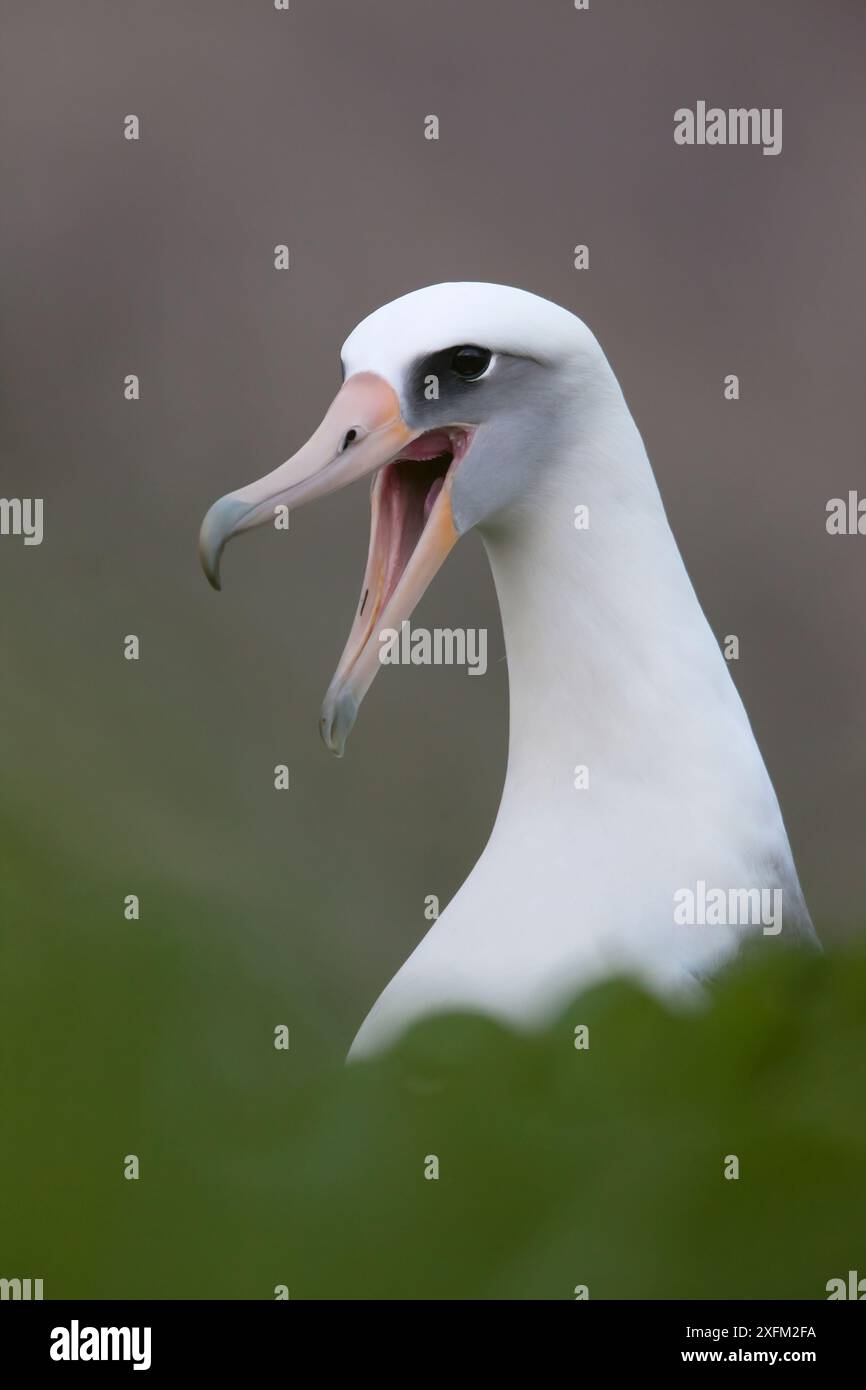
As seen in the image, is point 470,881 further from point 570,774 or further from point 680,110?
Result: point 680,110

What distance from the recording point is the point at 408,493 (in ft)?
5.23

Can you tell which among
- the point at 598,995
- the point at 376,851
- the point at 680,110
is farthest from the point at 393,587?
the point at 680,110

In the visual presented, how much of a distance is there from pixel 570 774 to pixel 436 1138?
1278 mm

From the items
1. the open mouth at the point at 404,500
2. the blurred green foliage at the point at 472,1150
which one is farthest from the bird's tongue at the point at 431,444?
the blurred green foliage at the point at 472,1150

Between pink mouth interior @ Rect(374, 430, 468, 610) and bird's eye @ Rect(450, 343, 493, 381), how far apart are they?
0.20 ft

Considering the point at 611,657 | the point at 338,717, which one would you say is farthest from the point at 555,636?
the point at 338,717

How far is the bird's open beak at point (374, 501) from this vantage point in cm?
130

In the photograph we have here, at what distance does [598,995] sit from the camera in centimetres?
25

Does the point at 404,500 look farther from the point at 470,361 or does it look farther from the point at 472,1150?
the point at 472,1150

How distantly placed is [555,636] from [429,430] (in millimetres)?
226

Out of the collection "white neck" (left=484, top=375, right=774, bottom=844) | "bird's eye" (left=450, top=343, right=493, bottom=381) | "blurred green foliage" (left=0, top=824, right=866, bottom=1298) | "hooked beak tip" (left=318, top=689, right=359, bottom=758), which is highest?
"bird's eye" (left=450, top=343, right=493, bottom=381)

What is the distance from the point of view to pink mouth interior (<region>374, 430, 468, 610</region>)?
152cm

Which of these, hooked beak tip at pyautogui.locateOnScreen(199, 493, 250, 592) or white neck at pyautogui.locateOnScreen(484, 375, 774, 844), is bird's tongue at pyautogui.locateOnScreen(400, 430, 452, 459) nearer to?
white neck at pyautogui.locateOnScreen(484, 375, 774, 844)

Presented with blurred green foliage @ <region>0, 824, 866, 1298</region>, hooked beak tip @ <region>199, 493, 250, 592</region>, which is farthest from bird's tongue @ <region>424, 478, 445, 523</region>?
blurred green foliage @ <region>0, 824, 866, 1298</region>
